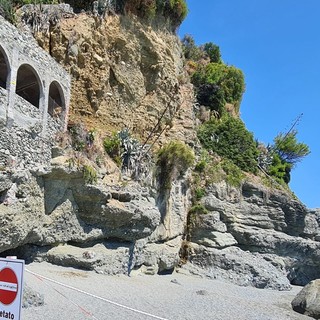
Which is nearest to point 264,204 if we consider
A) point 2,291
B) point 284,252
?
point 284,252

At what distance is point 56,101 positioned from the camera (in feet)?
65.7

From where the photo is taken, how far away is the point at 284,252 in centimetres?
2775

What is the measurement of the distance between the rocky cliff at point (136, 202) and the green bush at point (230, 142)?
5.02ft

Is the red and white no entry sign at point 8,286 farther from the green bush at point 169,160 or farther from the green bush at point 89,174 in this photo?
the green bush at point 169,160

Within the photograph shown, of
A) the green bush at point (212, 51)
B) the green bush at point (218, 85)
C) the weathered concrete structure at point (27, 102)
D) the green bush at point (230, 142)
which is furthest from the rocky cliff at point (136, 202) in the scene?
the green bush at point (212, 51)

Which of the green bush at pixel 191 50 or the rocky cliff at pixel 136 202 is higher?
the green bush at pixel 191 50

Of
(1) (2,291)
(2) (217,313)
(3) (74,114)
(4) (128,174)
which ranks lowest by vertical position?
(2) (217,313)

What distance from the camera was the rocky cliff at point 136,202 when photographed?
629 inches

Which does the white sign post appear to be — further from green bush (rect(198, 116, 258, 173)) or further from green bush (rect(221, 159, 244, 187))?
green bush (rect(198, 116, 258, 173))

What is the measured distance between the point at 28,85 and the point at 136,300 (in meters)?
10.8

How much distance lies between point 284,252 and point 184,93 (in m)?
12.5

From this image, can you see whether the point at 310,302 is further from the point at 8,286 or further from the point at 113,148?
the point at 8,286

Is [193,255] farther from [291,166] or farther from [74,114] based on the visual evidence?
[291,166]

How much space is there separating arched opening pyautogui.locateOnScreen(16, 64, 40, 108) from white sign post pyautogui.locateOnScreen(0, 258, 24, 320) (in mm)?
14242
